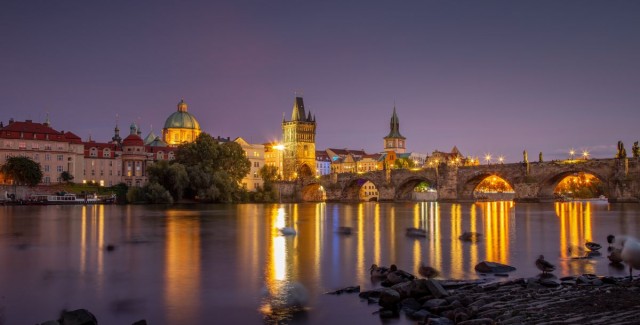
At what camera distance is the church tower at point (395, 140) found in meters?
196

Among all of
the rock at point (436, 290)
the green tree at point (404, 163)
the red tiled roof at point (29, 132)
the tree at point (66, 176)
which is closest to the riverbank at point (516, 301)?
the rock at point (436, 290)

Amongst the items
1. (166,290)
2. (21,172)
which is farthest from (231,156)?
(166,290)

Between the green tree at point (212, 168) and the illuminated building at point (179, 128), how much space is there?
47.1 m

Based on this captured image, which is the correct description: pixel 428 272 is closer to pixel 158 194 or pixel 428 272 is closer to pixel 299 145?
pixel 158 194

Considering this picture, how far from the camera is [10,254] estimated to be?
24.5m

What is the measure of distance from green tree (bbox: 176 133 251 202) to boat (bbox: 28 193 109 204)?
12.5m

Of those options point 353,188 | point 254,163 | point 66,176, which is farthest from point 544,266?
point 254,163

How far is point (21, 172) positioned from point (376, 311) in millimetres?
82670

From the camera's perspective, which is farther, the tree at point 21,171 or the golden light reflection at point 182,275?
the tree at point 21,171

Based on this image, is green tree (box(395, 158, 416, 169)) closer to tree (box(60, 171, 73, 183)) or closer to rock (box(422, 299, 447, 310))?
tree (box(60, 171, 73, 183))

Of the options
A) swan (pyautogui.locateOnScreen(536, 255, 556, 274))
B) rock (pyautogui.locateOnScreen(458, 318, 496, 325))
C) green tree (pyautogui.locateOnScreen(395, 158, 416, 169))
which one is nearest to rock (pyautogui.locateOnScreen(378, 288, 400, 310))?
rock (pyautogui.locateOnScreen(458, 318, 496, 325))

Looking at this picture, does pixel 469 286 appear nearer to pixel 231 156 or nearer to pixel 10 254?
pixel 10 254

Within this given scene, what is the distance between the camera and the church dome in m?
140

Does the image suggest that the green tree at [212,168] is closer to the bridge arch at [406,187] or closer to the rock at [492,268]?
the bridge arch at [406,187]
